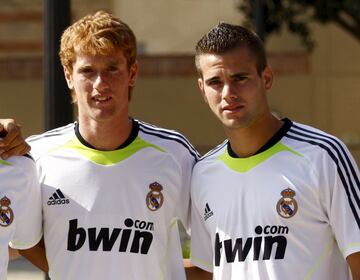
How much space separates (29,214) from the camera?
4082 millimetres

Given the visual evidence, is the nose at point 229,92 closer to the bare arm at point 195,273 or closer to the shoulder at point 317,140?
the shoulder at point 317,140

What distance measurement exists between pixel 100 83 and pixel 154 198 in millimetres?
602

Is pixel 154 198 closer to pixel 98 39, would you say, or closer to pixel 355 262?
pixel 98 39

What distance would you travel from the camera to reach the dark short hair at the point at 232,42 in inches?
150

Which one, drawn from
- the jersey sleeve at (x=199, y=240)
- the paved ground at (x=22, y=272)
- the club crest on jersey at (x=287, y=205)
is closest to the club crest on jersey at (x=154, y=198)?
the jersey sleeve at (x=199, y=240)

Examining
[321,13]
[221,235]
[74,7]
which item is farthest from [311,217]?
[74,7]

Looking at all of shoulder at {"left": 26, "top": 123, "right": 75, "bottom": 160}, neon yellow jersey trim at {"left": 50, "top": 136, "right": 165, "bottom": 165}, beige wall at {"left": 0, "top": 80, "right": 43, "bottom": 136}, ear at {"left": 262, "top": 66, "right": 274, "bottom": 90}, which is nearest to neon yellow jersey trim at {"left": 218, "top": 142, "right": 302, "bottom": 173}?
ear at {"left": 262, "top": 66, "right": 274, "bottom": 90}

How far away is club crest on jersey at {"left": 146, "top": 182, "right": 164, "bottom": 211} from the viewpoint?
4152 millimetres

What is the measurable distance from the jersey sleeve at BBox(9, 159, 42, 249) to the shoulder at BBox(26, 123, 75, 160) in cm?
18

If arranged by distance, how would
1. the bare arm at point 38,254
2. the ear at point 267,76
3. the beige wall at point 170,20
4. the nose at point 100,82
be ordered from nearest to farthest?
the ear at point 267,76 < the nose at point 100,82 < the bare arm at point 38,254 < the beige wall at point 170,20

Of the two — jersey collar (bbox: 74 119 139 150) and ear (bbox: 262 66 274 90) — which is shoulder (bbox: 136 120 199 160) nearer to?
jersey collar (bbox: 74 119 139 150)

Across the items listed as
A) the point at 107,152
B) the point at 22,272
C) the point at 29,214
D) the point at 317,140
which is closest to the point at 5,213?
the point at 29,214

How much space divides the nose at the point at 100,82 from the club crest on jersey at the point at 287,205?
0.95 meters

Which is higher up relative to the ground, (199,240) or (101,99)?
(101,99)
